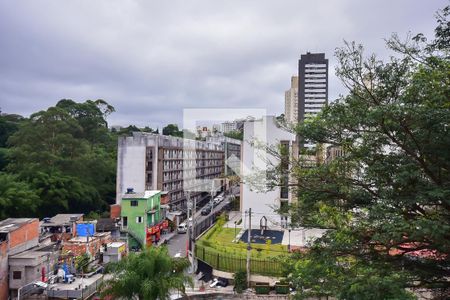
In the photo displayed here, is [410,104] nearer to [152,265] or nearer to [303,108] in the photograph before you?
[152,265]

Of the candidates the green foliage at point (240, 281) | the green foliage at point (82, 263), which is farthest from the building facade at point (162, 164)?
the green foliage at point (240, 281)

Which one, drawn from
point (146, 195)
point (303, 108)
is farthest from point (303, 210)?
point (303, 108)

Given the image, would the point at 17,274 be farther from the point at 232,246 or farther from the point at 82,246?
the point at 232,246

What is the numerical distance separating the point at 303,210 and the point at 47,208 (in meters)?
20.9

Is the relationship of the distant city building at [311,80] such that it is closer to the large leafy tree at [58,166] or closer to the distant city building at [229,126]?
the distant city building at [229,126]

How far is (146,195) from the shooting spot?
71.1ft

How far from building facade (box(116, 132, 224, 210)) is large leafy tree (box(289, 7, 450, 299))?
70.4 feet

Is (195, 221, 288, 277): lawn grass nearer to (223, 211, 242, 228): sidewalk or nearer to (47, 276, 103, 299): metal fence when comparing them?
(223, 211, 242, 228): sidewalk

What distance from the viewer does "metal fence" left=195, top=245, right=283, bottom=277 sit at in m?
13.9

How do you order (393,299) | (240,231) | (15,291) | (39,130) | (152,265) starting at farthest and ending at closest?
(39,130)
(240,231)
(15,291)
(152,265)
(393,299)

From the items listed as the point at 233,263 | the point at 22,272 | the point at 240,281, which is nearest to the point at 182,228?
the point at 233,263

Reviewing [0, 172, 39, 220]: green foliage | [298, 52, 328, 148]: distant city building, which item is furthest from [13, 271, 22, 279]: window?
[298, 52, 328, 148]: distant city building

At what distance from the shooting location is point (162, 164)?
2772cm

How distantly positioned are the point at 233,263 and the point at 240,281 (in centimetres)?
144
